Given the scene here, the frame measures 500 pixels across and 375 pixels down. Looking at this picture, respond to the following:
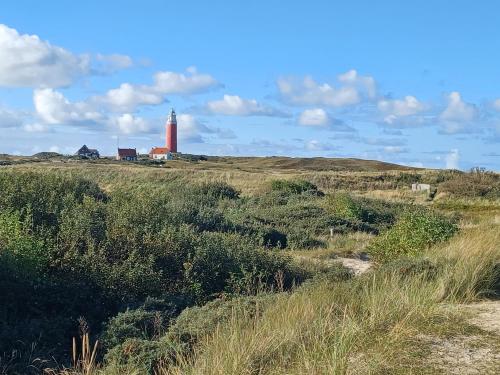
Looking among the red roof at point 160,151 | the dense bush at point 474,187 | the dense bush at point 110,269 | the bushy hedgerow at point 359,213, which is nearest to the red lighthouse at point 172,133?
the red roof at point 160,151

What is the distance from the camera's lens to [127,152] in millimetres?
126625

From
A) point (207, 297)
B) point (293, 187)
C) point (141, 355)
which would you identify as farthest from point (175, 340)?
point (293, 187)

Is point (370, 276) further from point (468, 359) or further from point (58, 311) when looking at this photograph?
point (58, 311)

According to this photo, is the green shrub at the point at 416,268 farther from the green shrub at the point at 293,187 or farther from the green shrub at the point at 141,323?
the green shrub at the point at 293,187

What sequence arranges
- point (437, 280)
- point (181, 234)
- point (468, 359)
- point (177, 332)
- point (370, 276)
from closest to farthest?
1. point (468, 359)
2. point (177, 332)
3. point (437, 280)
4. point (370, 276)
5. point (181, 234)

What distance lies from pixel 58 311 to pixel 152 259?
1.83 m

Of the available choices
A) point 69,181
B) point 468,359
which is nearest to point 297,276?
point 468,359

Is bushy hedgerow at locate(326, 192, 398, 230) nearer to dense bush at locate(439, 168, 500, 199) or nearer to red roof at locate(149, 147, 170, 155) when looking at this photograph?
dense bush at locate(439, 168, 500, 199)

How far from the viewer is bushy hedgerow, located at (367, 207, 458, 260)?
12.9m

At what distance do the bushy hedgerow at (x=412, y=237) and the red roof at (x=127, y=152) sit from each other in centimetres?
11360

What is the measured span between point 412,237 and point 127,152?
117271 millimetres

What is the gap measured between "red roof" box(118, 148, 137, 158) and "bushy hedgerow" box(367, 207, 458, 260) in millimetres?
113601

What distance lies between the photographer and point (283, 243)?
19.0 metres

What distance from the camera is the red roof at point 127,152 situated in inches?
4903
